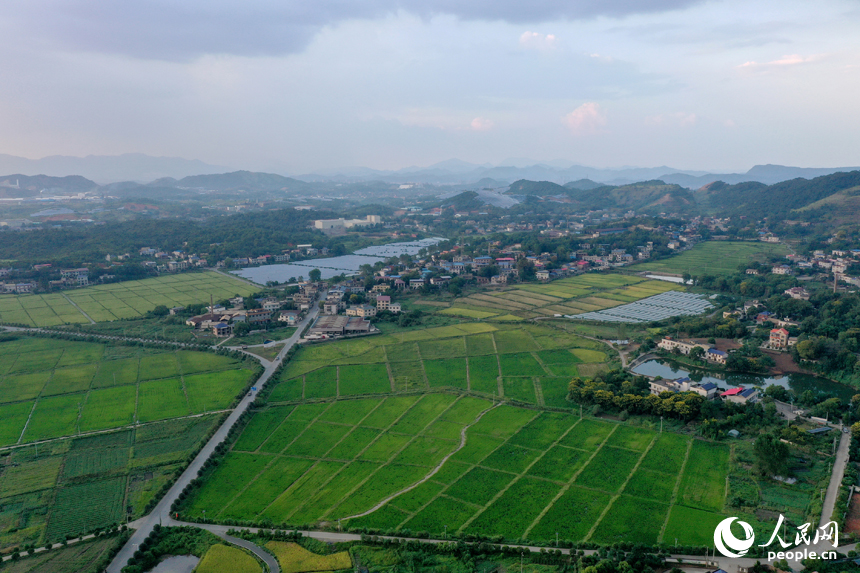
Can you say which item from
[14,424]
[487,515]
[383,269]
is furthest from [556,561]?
[383,269]

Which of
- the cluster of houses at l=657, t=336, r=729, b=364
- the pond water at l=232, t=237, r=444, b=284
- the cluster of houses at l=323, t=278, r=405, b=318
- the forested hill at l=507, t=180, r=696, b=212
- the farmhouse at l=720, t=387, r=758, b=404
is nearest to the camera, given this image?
the farmhouse at l=720, t=387, r=758, b=404

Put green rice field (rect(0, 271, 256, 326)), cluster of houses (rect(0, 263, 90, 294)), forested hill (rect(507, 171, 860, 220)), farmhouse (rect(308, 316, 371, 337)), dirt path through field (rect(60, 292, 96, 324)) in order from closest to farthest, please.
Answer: farmhouse (rect(308, 316, 371, 337)), dirt path through field (rect(60, 292, 96, 324)), green rice field (rect(0, 271, 256, 326)), cluster of houses (rect(0, 263, 90, 294)), forested hill (rect(507, 171, 860, 220))

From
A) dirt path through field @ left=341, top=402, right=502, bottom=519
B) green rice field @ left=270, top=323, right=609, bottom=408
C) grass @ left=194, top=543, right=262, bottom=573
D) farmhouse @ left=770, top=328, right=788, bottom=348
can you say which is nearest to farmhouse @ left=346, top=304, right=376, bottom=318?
green rice field @ left=270, top=323, right=609, bottom=408

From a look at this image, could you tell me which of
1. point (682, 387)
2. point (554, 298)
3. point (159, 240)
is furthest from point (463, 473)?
point (159, 240)

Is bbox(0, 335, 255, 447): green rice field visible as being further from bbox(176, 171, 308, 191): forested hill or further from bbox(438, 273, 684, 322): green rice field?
bbox(176, 171, 308, 191): forested hill

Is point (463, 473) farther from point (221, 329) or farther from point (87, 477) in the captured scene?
point (221, 329)

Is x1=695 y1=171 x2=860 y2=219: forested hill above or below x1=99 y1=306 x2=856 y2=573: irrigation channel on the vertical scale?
above
